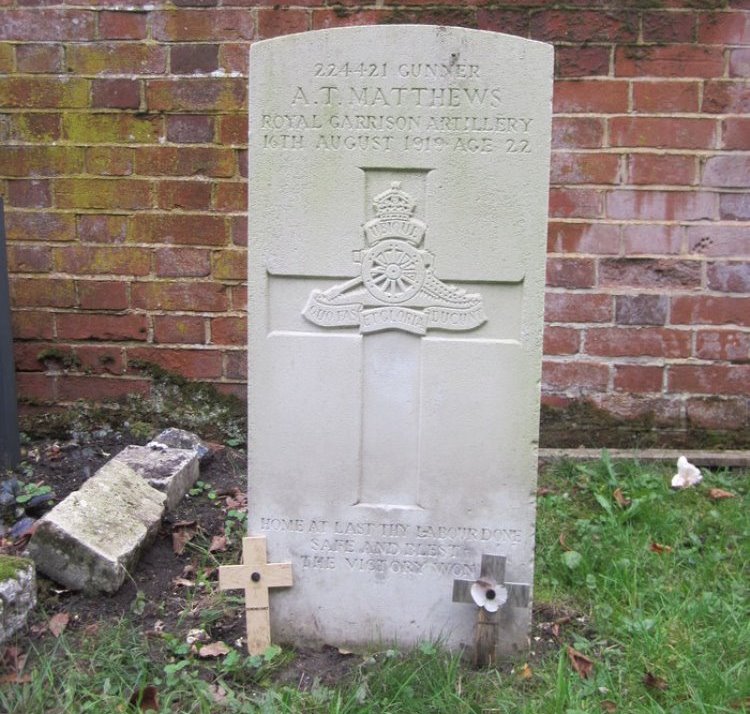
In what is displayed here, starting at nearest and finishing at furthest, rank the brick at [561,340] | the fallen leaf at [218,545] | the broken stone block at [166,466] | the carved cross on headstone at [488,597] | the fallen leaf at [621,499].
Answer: the carved cross on headstone at [488,597]
the fallen leaf at [218,545]
the broken stone block at [166,466]
the fallen leaf at [621,499]
the brick at [561,340]

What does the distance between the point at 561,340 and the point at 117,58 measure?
2448 mm

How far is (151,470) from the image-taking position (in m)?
3.39

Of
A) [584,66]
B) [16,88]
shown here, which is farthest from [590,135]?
[16,88]

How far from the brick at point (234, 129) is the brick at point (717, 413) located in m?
2.44

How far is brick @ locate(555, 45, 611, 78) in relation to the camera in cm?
369

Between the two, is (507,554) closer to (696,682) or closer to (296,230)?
(696,682)

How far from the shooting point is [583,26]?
3682mm

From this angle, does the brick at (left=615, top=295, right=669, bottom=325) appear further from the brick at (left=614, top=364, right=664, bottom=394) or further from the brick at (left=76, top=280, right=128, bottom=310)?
the brick at (left=76, top=280, right=128, bottom=310)

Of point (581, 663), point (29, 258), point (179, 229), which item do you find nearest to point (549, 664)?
point (581, 663)

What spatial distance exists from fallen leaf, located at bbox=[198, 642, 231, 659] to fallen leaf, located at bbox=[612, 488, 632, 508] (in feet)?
5.85

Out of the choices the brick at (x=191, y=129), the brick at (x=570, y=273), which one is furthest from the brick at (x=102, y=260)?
the brick at (x=570, y=273)

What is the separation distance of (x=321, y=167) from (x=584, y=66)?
6.24ft

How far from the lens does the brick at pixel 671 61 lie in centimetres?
367

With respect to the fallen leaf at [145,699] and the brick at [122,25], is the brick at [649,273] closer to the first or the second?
the brick at [122,25]
